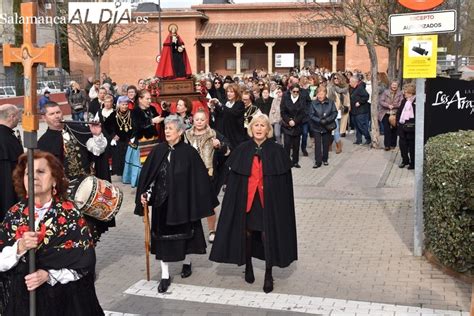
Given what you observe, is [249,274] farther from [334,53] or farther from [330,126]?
[334,53]

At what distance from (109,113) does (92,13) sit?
23.5 metres

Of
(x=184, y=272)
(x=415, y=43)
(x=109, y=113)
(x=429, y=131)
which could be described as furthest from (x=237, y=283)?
(x=109, y=113)

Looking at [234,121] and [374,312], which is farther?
[234,121]

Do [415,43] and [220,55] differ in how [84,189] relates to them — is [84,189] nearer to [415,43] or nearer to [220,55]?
[415,43]

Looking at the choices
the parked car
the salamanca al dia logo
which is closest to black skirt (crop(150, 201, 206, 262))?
the parked car

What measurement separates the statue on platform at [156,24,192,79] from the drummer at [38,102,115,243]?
651cm

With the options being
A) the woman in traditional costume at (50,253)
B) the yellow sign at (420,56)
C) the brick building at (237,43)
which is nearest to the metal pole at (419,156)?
the yellow sign at (420,56)

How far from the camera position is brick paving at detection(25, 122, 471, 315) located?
621cm

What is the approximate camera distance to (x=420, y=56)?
721cm

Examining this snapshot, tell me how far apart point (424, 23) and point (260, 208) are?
2.87m

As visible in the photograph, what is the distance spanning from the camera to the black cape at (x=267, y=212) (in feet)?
21.1

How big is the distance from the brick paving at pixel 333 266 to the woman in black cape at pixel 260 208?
0.40 metres

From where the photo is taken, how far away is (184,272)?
278 inches

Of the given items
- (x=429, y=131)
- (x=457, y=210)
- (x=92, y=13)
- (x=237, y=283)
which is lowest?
(x=237, y=283)
